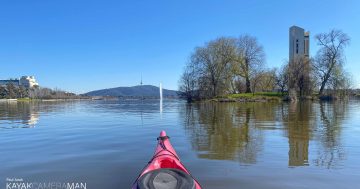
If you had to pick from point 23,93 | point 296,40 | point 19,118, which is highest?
point 296,40

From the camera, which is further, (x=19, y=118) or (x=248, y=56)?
(x=248, y=56)

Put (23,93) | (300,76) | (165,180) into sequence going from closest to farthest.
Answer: (165,180) < (300,76) < (23,93)

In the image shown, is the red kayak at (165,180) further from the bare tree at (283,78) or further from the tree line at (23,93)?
the tree line at (23,93)

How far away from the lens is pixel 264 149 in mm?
9945

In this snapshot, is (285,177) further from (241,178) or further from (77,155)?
(77,155)

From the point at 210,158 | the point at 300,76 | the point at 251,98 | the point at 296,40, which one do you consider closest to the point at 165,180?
the point at 210,158

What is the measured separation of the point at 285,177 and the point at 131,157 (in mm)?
4536

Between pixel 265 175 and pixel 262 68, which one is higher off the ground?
pixel 262 68

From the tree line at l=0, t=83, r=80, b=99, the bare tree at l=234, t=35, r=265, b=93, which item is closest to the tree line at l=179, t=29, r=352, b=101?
the bare tree at l=234, t=35, r=265, b=93

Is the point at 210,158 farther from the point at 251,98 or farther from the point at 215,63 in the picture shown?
the point at 215,63

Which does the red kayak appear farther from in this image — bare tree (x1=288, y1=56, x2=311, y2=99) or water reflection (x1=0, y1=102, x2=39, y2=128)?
bare tree (x1=288, y1=56, x2=311, y2=99)

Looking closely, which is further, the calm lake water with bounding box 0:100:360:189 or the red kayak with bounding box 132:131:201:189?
the calm lake water with bounding box 0:100:360:189

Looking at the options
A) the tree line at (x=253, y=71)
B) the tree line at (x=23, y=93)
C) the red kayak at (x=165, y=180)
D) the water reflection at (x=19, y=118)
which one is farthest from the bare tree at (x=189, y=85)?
the tree line at (x=23, y=93)

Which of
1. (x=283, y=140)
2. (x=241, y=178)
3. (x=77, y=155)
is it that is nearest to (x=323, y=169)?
(x=241, y=178)
